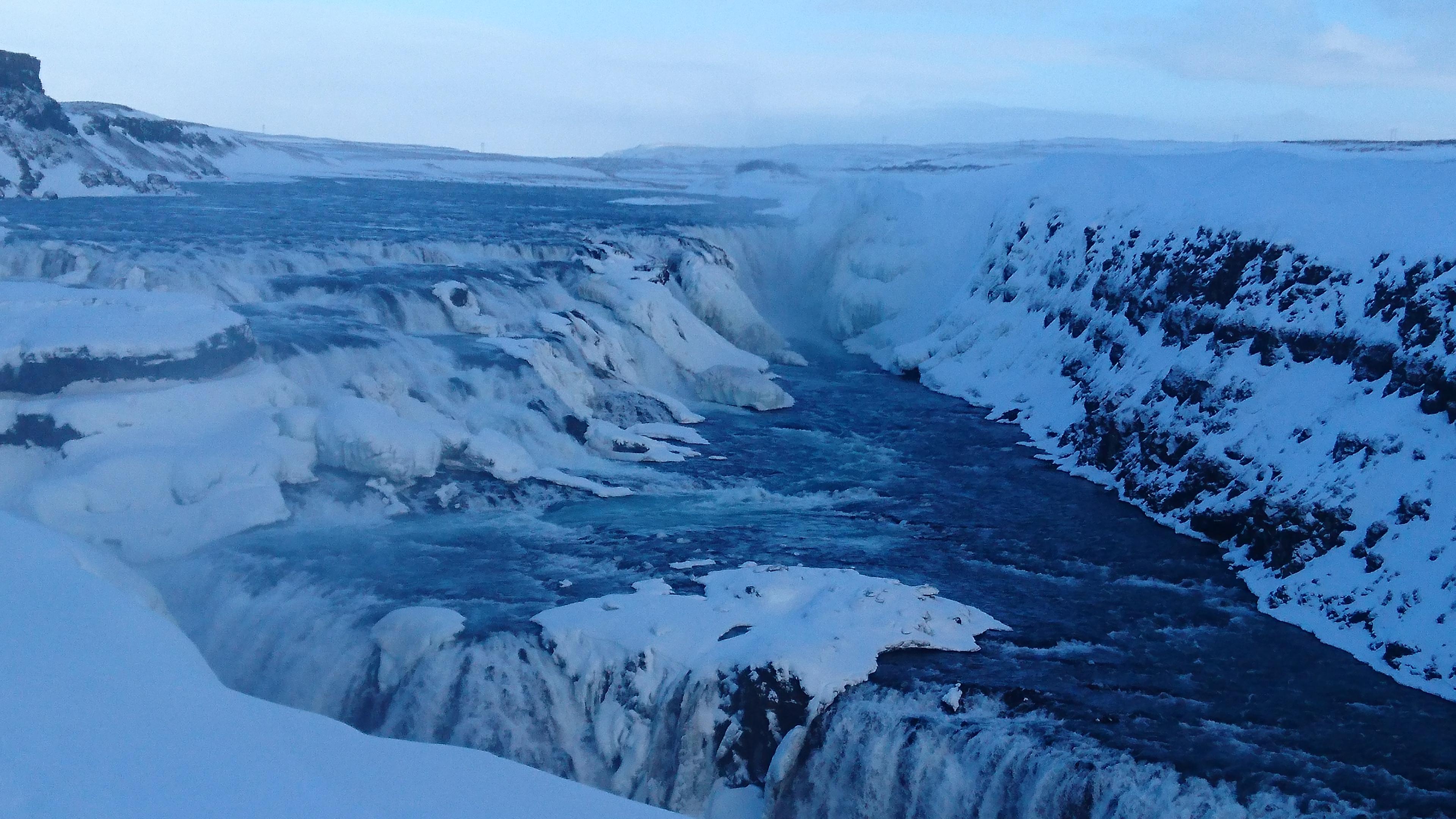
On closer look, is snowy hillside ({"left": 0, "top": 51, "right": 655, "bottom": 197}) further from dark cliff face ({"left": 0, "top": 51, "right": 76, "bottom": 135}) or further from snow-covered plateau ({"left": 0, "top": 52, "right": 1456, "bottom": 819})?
snow-covered plateau ({"left": 0, "top": 52, "right": 1456, "bottom": 819})

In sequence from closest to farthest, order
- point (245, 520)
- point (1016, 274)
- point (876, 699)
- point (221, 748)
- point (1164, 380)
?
point (221, 748) < point (876, 699) < point (245, 520) < point (1164, 380) < point (1016, 274)

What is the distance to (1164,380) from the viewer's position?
20.6 meters

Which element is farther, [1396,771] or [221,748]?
[1396,771]

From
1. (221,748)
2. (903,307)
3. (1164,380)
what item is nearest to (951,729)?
(221,748)

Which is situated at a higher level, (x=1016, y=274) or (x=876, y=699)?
(x=1016, y=274)

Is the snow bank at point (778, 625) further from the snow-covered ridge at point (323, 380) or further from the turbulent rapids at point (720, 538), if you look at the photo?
the snow-covered ridge at point (323, 380)

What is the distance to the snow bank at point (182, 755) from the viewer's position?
5496 mm

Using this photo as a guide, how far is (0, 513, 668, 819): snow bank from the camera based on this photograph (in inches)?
216

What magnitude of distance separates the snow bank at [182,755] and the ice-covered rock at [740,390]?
1833cm

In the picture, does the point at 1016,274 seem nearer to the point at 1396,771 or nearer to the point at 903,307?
the point at 903,307

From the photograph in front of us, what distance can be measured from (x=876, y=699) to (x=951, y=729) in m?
0.84

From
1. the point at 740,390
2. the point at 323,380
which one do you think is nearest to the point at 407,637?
the point at 323,380

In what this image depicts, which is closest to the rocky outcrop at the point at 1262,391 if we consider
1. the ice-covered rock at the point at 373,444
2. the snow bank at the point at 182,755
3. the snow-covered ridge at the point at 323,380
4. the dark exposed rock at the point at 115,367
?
the snow-covered ridge at the point at 323,380

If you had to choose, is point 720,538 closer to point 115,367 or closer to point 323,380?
point 323,380
